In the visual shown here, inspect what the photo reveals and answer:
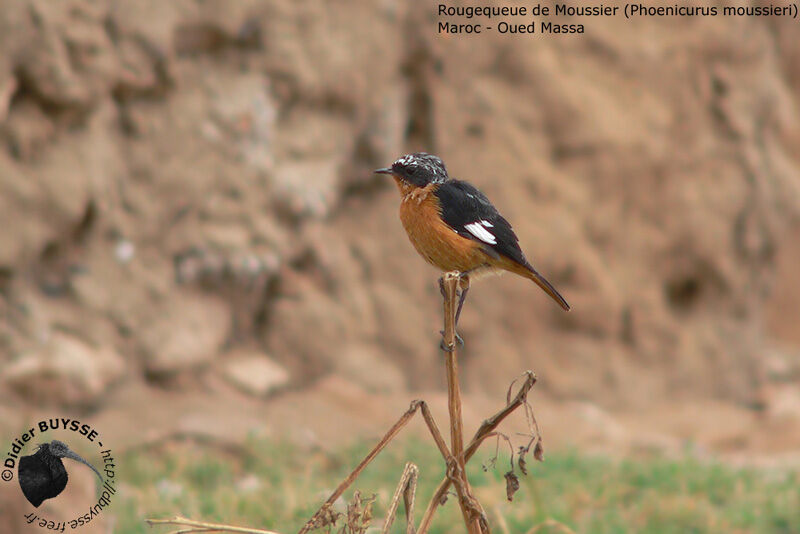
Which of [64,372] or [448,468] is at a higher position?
[64,372]

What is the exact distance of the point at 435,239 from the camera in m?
→ 2.01

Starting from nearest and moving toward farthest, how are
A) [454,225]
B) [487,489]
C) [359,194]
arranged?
[454,225]
[487,489]
[359,194]

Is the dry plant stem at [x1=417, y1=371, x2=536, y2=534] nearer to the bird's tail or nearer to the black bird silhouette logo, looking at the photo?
the bird's tail

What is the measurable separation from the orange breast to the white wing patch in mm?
27

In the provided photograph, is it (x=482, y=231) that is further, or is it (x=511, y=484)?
(x=482, y=231)

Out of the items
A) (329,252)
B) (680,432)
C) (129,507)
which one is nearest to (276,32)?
(329,252)

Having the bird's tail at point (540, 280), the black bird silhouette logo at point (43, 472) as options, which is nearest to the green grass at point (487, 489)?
the black bird silhouette logo at point (43, 472)

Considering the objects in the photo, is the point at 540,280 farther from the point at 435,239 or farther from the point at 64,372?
the point at 64,372

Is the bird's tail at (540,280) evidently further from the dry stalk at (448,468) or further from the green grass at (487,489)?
the green grass at (487,489)

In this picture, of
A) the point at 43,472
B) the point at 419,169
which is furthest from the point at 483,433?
the point at 43,472

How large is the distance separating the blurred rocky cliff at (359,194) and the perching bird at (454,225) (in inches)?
163

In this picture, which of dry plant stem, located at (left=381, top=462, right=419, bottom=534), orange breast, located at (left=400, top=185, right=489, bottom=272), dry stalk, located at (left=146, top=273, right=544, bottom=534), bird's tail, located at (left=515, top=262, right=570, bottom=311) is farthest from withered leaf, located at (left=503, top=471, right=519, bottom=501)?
orange breast, located at (left=400, top=185, right=489, bottom=272)

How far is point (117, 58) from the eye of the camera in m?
5.98

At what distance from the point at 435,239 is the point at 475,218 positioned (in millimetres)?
111
